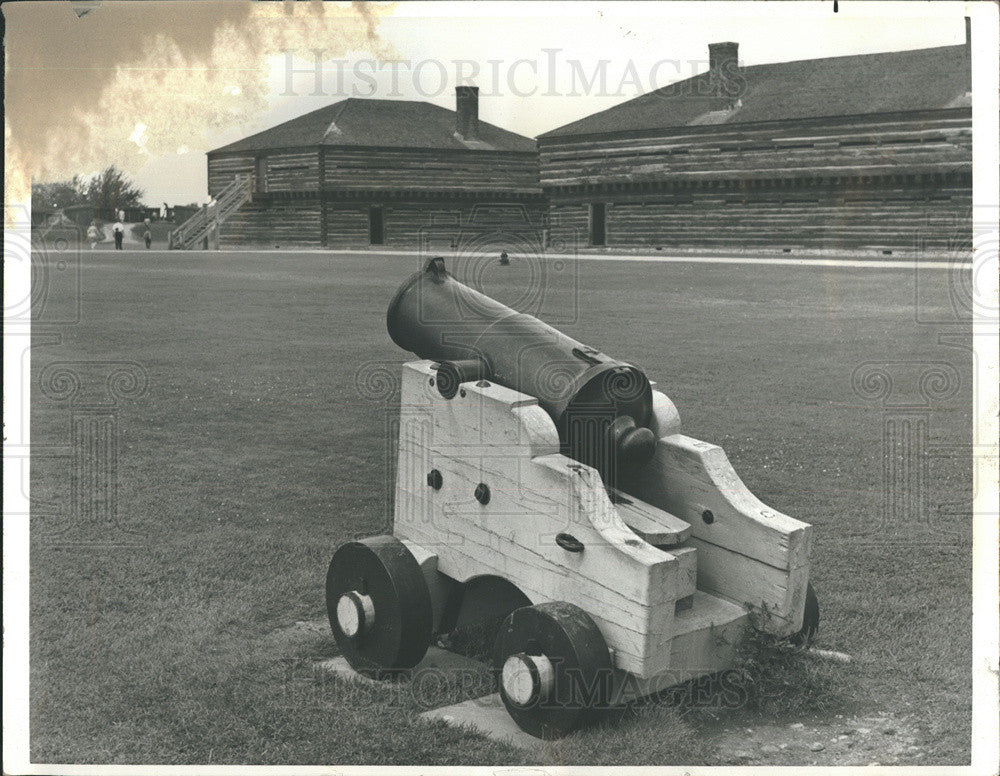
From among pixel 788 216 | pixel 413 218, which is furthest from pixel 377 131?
pixel 788 216

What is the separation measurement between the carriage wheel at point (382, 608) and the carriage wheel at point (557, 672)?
560mm

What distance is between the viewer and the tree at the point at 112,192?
2362 centimetres

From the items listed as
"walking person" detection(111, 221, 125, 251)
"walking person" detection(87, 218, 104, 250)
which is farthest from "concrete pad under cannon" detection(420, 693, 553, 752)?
"walking person" detection(111, 221, 125, 251)

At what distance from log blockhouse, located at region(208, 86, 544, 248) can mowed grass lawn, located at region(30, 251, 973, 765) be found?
71.6 ft

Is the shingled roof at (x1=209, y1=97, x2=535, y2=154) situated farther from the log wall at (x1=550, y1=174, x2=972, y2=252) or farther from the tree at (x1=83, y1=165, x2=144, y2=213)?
the tree at (x1=83, y1=165, x2=144, y2=213)

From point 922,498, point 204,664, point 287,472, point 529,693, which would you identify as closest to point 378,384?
point 287,472

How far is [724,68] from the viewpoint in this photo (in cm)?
3200

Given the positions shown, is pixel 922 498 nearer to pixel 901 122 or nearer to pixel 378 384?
pixel 378 384

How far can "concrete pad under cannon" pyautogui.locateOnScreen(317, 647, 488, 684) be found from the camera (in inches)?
172

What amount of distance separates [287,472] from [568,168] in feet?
90.1

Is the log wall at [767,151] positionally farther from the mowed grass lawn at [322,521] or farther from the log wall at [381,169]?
the mowed grass lawn at [322,521]

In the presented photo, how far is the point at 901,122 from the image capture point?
27.1 m

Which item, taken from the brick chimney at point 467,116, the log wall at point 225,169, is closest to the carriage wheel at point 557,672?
the brick chimney at point 467,116

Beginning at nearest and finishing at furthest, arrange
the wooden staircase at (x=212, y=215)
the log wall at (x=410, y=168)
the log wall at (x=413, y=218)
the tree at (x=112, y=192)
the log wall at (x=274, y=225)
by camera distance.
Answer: the tree at (x=112, y=192) < the wooden staircase at (x=212, y=215) < the log wall at (x=410, y=168) < the log wall at (x=413, y=218) < the log wall at (x=274, y=225)
